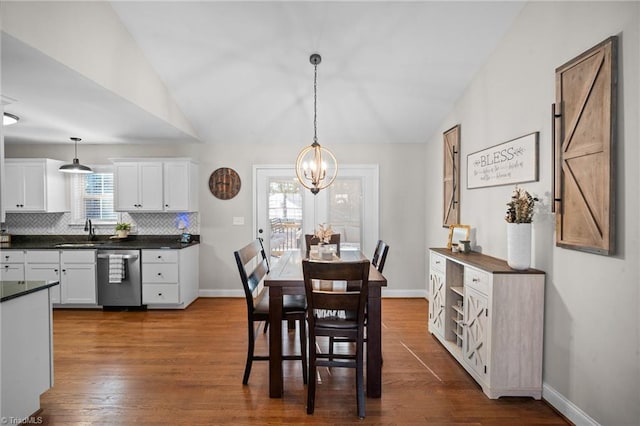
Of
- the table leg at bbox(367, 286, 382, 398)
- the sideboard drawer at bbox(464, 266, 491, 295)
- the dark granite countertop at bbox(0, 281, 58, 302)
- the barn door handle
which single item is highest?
the barn door handle

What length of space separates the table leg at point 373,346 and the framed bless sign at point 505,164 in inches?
59.4

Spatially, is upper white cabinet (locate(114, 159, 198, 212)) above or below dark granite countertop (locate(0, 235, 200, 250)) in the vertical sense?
above

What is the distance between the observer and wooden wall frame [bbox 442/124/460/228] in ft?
12.8

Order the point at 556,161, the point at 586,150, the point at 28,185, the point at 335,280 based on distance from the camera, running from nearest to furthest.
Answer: the point at 586,150
the point at 335,280
the point at 556,161
the point at 28,185

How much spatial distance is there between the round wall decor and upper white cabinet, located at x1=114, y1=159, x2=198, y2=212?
1.27 ft

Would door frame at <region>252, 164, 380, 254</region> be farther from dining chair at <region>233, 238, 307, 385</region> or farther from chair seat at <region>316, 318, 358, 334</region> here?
chair seat at <region>316, 318, 358, 334</region>

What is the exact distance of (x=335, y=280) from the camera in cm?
220

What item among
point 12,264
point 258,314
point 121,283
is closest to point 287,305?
point 258,314

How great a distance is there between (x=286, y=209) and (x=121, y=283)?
7.87ft

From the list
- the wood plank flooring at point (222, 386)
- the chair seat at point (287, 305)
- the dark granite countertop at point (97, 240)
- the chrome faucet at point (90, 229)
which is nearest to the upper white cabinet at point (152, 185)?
the dark granite countertop at point (97, 240)

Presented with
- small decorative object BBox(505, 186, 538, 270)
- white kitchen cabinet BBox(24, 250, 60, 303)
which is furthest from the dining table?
white kitchen cabinet BBox(24, 250, 60, 303)

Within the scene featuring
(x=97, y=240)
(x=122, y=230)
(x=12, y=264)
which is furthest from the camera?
(x=97, y=240)

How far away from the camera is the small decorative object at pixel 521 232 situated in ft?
8.02

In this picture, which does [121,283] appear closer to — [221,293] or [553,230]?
[221,293]
